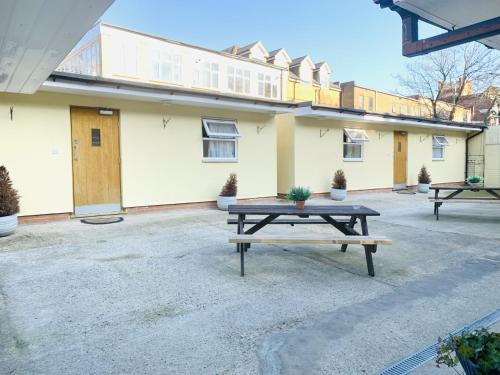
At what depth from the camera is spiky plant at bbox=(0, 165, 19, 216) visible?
548cm

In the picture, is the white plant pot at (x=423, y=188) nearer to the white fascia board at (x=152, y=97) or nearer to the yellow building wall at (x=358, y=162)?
the yellow building wall at (x=358, y=162)

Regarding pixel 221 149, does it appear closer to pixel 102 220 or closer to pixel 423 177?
pixel 102 220

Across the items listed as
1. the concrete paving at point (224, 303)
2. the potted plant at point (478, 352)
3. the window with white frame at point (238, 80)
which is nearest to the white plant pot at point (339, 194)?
the concrete paving at point (224, 303)

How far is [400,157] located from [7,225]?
12.8 meters

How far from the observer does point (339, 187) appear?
1086 centimetres

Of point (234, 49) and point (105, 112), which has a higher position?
point (234, 49)

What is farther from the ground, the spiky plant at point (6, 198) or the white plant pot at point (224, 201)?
the spiky plant at point (6, 198)

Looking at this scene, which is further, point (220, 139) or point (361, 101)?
point (361, 101)

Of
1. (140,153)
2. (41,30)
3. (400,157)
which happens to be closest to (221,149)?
(140,153)

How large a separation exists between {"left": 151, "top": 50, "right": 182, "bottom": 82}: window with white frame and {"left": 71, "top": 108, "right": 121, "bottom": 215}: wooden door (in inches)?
514

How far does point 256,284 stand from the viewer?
3535mm

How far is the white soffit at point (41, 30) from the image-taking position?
9.59 feet

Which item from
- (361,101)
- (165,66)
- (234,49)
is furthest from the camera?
(361,101)

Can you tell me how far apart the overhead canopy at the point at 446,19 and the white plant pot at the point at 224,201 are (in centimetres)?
542
